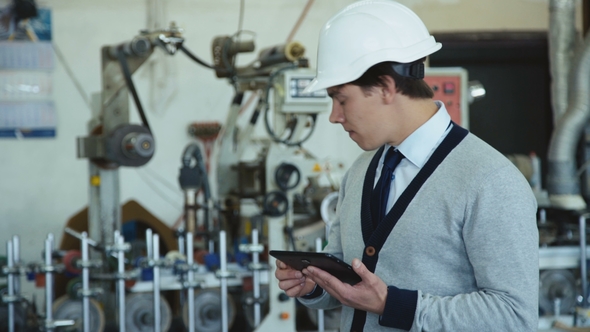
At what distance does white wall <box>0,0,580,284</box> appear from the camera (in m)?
5.54

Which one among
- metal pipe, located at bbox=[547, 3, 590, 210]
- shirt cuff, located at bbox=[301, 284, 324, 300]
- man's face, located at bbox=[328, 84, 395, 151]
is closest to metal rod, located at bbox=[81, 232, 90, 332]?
shirt cuff, located at bbox=[301, 284, 324, 300]

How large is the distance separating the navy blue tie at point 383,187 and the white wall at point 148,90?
14.1 feet

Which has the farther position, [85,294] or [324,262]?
[85,294]

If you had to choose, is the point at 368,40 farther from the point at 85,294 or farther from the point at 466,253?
the point at 85,294

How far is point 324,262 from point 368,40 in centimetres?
46

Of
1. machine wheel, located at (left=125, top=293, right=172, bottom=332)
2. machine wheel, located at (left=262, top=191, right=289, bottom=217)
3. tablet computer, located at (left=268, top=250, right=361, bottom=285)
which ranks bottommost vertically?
machine wheel, located at (left=125, top=293, right=172, bottom=332)

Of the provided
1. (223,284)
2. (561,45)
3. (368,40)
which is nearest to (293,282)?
(368,40)

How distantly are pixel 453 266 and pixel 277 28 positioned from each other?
15.8 ft

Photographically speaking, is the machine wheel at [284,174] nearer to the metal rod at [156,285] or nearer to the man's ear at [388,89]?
the metal rod at [156,285]

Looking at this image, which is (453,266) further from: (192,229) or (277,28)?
(277,28)

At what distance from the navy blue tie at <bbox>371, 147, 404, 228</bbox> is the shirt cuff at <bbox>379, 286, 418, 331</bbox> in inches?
6.9

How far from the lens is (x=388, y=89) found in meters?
1.44

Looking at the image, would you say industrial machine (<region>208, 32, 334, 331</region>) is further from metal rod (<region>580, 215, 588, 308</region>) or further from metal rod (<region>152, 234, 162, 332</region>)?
metal rod (<region>580, 215, 588, 308</region>)

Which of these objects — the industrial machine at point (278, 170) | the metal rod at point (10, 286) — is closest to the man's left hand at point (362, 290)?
the industrial machine at point (278, 170)
